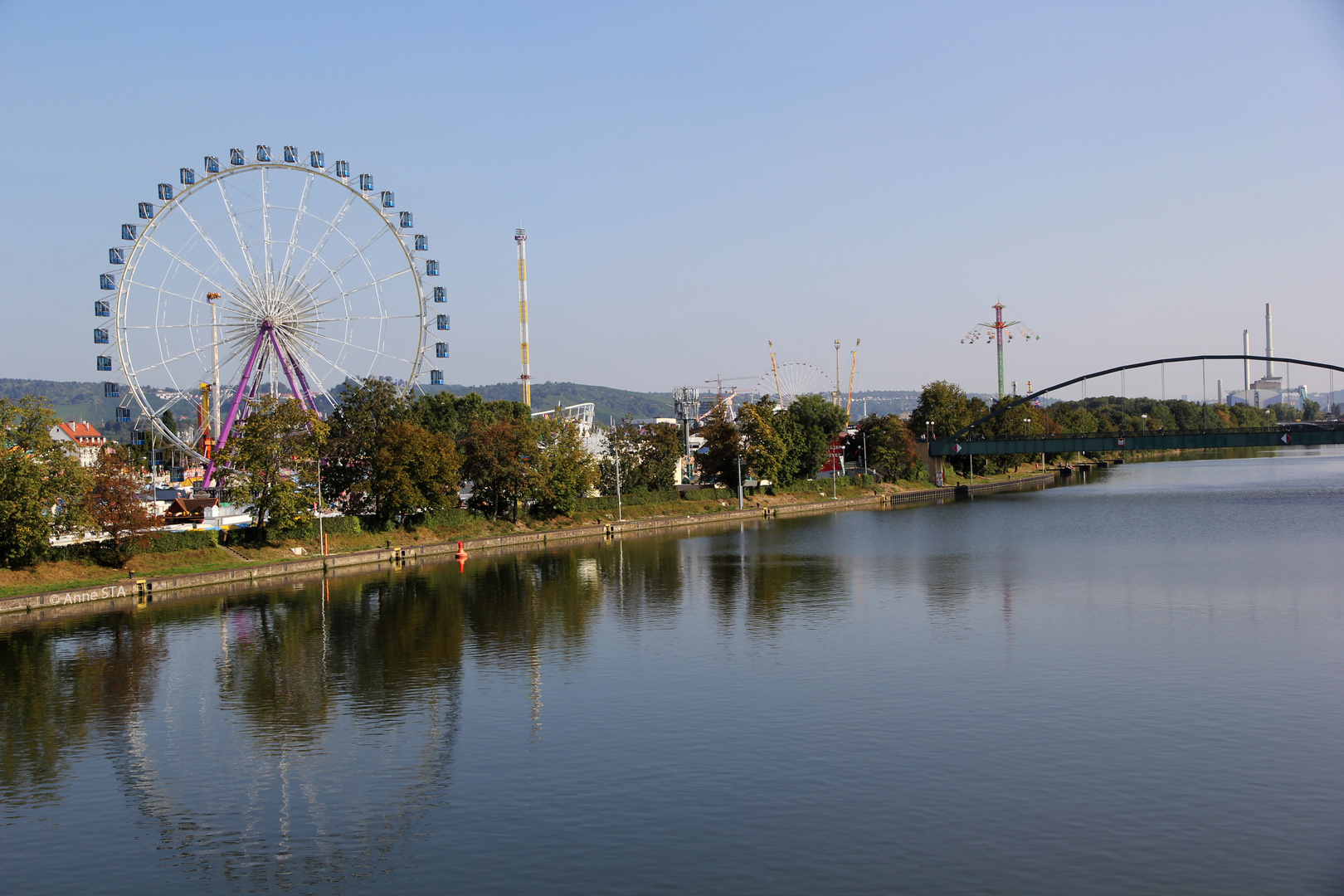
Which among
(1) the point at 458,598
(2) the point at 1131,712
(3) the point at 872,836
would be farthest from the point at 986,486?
(3) the point at 872,836

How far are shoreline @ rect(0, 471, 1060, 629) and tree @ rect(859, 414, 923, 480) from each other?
87.2 feet

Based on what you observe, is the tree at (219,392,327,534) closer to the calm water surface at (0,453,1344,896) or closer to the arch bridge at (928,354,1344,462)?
the calm water surface at (0,453,1344,896)

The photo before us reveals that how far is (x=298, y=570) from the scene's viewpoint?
66938mm

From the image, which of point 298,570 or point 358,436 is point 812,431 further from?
point 298,570

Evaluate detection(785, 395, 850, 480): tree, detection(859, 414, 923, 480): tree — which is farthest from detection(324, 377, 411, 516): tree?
detection(859, 414, 923, 480): tree

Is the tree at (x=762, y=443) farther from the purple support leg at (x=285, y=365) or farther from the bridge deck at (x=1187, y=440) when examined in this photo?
the purple support leg at (x=285, y=365)

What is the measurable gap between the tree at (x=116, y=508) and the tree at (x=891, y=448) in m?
97.6

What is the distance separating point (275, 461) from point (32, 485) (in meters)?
15.9

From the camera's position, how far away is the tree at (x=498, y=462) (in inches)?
3305

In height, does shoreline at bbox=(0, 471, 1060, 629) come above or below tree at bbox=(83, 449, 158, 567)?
below

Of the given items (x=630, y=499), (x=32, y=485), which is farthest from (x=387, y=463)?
(x=630, y=499)

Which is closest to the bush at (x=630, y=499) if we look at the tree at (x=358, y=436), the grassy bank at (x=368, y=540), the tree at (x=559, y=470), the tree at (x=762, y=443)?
the grassy bank at (x=368, y=540)

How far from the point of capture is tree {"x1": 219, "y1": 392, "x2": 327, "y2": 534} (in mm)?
66812

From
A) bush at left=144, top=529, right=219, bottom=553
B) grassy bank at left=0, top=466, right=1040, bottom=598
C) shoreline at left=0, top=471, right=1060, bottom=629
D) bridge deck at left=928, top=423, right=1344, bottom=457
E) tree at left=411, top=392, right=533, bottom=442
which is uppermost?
tree at left=411, top=392, right=533, bottom=442
